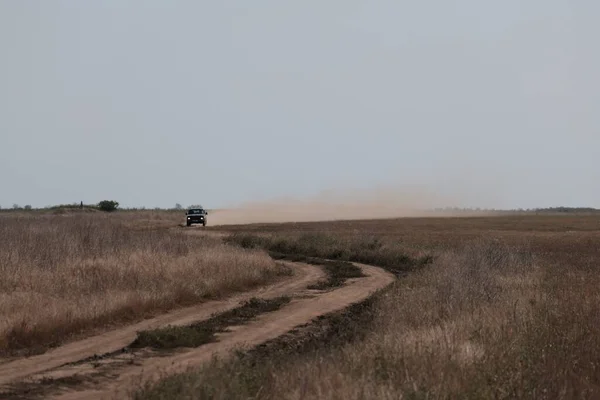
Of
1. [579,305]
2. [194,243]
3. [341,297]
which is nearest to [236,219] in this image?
[194,243]

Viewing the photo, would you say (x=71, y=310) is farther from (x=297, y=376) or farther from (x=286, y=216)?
(x=286, y=216)

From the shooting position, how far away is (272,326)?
634 inches

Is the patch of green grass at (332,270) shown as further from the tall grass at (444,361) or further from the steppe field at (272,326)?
the tall grass at (444,361)

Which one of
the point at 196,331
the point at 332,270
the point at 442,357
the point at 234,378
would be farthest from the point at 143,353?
the point at 332,270

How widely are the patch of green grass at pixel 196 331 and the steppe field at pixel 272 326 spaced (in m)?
0.05

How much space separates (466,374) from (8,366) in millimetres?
7888

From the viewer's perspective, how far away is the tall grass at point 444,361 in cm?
791

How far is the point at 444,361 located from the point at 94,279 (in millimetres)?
13275

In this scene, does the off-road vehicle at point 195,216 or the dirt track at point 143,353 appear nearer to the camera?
the dirt track at point 143,353

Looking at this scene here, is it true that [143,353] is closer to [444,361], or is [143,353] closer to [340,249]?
[444,361]

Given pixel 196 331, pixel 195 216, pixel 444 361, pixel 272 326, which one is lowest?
pixel 272 326

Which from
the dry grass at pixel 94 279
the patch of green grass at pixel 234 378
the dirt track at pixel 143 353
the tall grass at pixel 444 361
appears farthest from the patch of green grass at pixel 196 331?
the tall grass at pixel 444 361

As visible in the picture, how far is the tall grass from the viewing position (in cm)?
791

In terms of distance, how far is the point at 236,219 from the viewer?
10800cm
